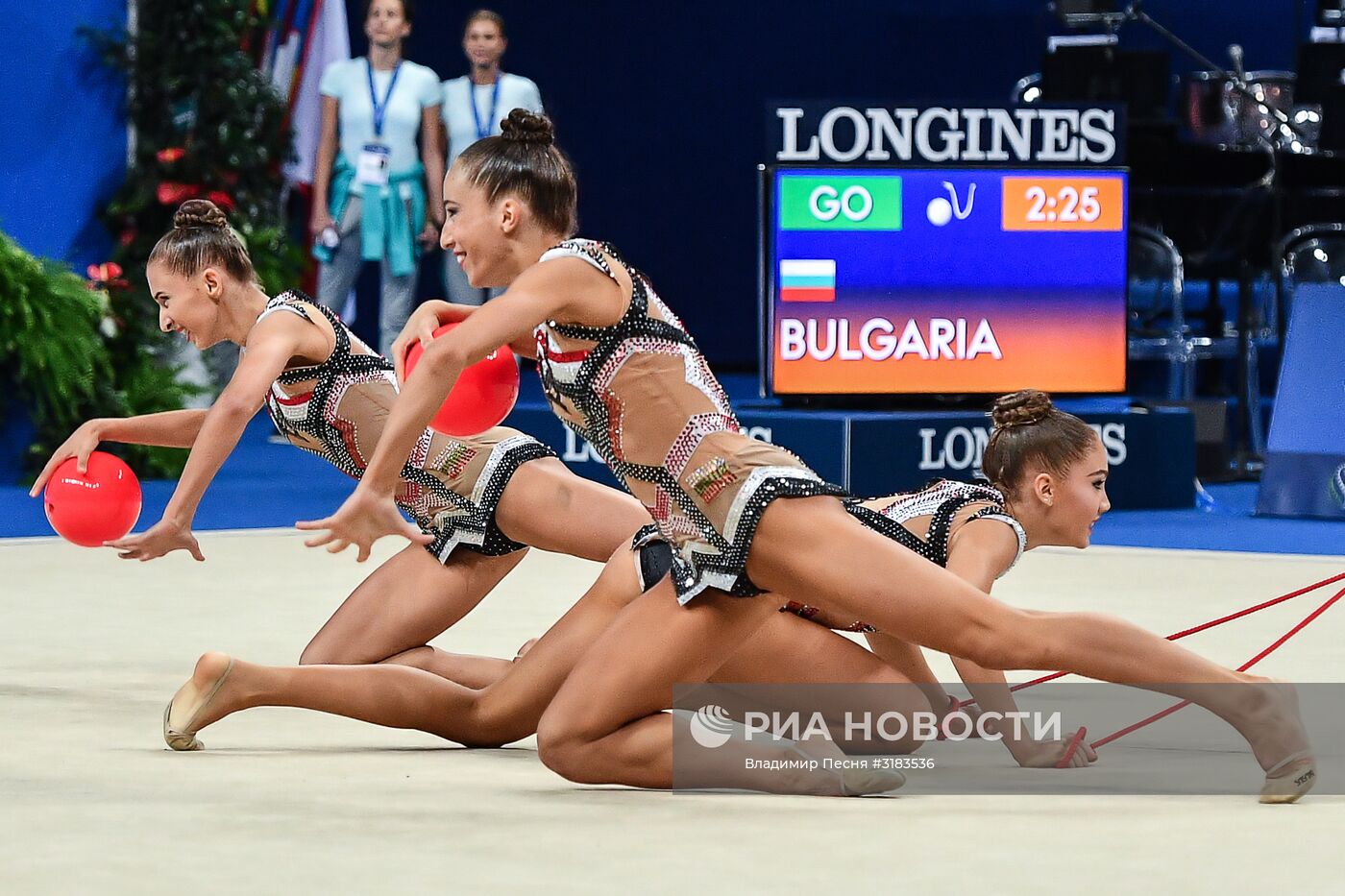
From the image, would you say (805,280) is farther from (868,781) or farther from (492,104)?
(868,781)

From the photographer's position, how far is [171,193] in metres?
9.58

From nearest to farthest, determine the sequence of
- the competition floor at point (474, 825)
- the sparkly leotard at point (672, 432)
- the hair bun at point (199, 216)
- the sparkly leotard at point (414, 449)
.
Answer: the competition floor at point (474, 825) → the sparkly leotard at point (672, 432) → the sparkly leotard at point (414, 449) → the hair bun at point (199, 216)

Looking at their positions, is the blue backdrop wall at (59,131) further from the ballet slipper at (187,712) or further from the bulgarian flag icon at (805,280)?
the ballet slipper at (187,712)

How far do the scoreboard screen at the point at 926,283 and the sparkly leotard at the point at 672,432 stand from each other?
441cm

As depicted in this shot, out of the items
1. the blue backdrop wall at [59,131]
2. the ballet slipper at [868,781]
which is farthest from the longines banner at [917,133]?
the ballet slipper at [868,781]

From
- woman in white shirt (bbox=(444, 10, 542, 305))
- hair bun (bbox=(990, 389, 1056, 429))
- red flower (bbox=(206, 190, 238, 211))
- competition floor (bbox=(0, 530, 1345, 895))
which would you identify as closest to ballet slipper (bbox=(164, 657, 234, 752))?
competition floor (bbox=(0, 530, 1345, 895))

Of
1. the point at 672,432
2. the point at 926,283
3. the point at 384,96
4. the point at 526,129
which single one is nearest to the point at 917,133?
the point at 926,283

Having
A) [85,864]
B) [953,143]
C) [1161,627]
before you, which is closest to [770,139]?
[953,143]

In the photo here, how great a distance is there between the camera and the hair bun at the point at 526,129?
3.64 meters

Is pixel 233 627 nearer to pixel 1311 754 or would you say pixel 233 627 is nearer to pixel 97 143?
pixel 1311 754

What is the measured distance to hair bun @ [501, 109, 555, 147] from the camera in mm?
3645

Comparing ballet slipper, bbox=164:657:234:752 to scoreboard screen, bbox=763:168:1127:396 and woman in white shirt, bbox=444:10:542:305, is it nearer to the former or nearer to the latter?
scoreboard screen, bbox=763:168:1127:396

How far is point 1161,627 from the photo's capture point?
541 centimetres

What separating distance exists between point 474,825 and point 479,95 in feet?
22.2
